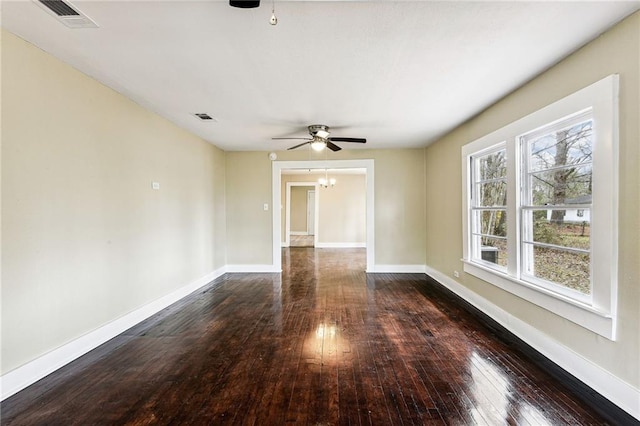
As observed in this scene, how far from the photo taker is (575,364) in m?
2.11

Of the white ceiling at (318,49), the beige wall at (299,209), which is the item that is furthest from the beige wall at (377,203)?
the beige wall at (299,209)

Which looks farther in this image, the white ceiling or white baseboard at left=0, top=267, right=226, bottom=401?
white baseboard at left=0, top=267, right=226, bottom=401

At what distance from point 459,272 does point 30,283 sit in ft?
15.6

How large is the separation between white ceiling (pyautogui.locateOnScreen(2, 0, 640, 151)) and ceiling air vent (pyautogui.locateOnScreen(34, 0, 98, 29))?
0.20 feet

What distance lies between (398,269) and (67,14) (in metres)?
5.59

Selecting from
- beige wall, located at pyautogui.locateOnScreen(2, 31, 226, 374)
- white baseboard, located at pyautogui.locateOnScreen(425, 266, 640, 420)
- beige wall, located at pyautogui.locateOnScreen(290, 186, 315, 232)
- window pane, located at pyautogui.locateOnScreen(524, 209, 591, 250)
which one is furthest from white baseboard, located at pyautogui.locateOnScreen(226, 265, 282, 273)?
beige wall, located at pyautogui.locateOnScreen(290, 186, 315, 232)

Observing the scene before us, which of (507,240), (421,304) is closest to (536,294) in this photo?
(507,240)

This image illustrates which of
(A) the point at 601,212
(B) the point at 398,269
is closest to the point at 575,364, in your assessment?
(A) the point at 601,212

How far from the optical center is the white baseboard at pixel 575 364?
1.74 meters

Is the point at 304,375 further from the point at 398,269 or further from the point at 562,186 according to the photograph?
the point at 398,269

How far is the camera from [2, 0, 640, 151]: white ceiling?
5.57ft

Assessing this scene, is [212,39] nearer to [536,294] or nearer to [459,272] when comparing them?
[536,294]

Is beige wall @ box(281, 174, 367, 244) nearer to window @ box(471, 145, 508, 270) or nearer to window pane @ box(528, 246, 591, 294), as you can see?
window @ box(471, 145, 508, 270)

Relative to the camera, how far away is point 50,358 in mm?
2205
